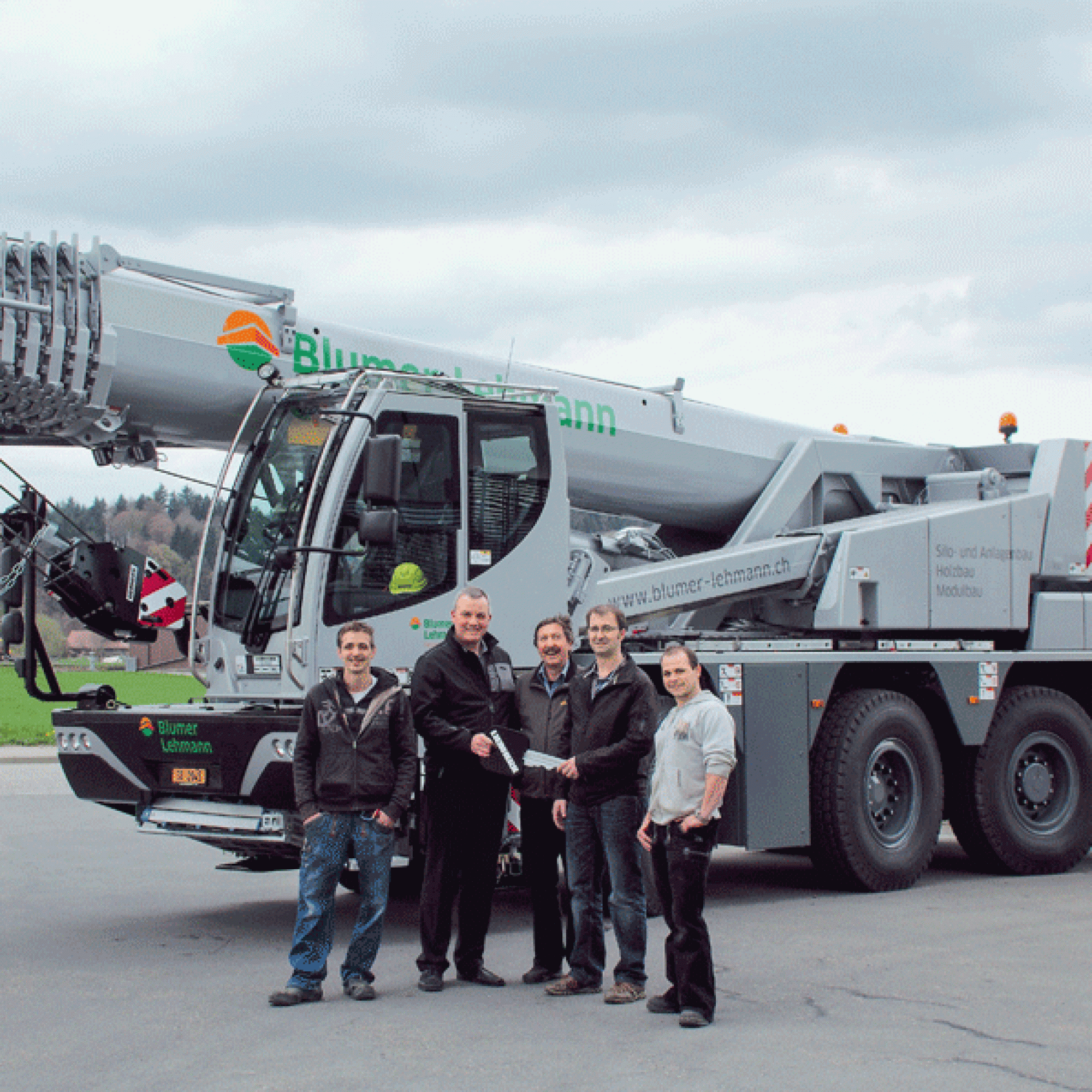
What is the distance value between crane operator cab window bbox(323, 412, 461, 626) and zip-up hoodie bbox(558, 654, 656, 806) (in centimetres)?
176

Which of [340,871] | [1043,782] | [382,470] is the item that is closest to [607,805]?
[340,871]

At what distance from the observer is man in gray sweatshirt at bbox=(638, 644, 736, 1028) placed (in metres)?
6.39

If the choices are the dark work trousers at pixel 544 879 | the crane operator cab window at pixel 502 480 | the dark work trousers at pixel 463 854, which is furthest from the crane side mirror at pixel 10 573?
the dark work trousers at pixel 544 879

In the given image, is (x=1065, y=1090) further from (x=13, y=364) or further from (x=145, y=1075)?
(x=13, y=364)

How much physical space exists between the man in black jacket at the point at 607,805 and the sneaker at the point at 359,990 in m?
0.79

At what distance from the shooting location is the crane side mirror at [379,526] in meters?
8.09

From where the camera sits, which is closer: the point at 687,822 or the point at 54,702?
the point at 687,822

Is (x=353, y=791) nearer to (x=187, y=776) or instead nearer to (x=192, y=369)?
(x=187, y=776)

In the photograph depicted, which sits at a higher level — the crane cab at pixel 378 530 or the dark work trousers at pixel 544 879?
the crane cab at pixel 378 530

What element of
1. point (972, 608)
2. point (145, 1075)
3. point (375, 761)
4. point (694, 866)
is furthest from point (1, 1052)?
point (972, 608)

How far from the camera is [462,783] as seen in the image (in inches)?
287

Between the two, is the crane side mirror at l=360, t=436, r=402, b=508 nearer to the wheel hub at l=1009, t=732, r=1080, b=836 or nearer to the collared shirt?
the collared shirt

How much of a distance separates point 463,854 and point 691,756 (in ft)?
4.50

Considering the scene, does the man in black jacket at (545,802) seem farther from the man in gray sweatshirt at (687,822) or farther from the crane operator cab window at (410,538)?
the crane operator cab window at (410,538)
